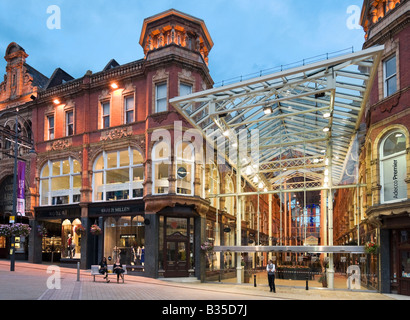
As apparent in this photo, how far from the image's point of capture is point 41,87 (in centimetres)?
3359

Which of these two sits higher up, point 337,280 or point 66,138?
point 66,138

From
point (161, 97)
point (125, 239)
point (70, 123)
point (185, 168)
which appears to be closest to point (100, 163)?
point (70, 123)

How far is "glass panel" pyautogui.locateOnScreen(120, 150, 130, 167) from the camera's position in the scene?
2631 centimetres

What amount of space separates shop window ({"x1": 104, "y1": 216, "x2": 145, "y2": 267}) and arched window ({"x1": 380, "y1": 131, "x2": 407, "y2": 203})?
1395 cm

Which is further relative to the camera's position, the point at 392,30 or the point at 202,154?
the point at 202,154

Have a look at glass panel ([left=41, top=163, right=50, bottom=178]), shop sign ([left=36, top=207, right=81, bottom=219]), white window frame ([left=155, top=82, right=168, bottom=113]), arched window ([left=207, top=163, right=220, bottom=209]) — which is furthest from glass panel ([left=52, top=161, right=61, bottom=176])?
arched window ([left=207, top=163, right=220, bottom=209])

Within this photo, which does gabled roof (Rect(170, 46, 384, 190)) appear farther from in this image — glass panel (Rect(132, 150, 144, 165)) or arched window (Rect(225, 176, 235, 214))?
glass panel (Rect(132, 150, 144, 165))

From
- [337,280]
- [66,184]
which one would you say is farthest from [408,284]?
[66,184]

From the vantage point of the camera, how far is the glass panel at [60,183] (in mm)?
28750

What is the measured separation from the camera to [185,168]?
2394 centimetres

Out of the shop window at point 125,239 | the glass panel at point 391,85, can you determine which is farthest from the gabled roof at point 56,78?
the glass panel at point 391,85

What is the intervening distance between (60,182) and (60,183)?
2.9 inches
